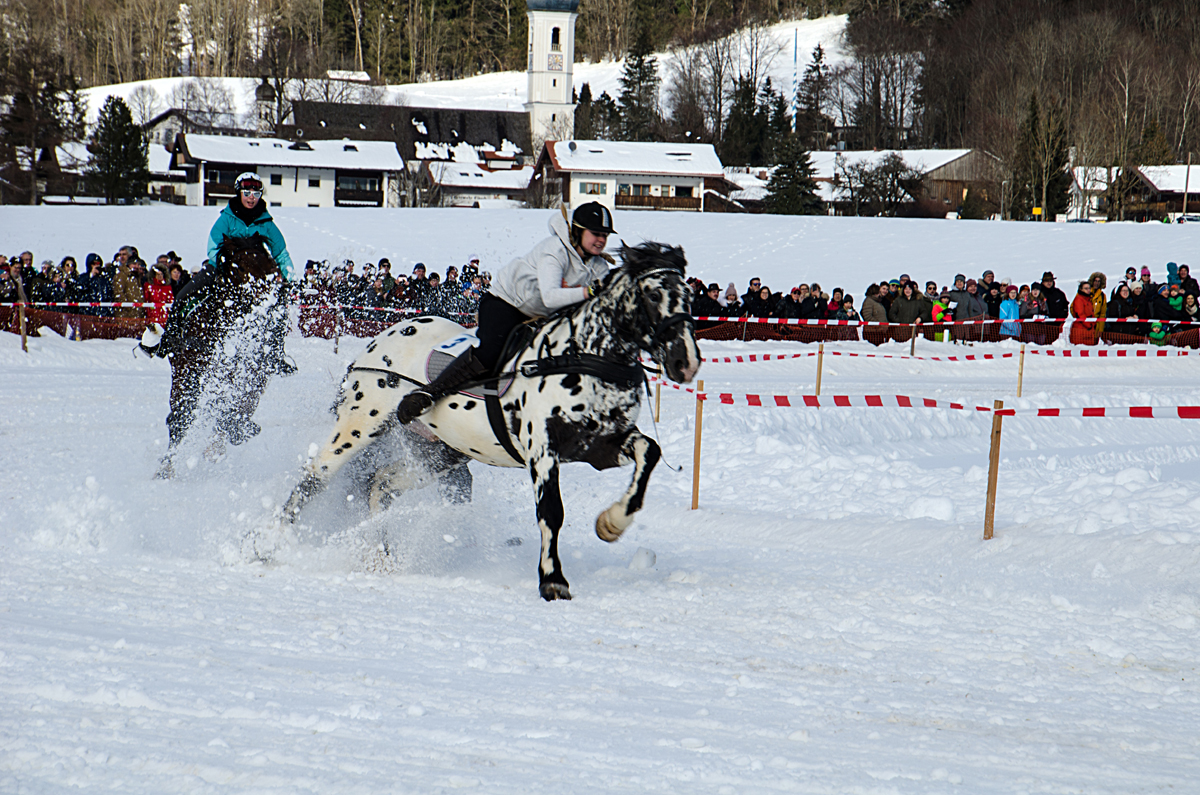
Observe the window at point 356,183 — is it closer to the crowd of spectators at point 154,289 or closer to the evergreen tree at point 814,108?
the evergreen tree at point 814,108

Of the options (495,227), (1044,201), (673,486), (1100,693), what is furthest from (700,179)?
(1100,693)

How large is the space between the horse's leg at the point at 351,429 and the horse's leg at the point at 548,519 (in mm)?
1389

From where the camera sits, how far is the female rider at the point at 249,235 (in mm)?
8688

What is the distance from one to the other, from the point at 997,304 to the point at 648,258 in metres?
18.2

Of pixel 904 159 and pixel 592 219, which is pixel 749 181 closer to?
pixel 904 159

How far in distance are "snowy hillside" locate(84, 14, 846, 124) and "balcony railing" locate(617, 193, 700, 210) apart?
3963cm

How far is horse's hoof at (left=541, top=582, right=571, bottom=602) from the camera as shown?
19.2 ft

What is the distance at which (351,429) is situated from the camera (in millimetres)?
7020

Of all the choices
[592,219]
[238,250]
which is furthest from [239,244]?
[592,219]

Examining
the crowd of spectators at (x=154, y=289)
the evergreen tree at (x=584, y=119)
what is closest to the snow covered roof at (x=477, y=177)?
the evergreen tree at (x=584, y=119)

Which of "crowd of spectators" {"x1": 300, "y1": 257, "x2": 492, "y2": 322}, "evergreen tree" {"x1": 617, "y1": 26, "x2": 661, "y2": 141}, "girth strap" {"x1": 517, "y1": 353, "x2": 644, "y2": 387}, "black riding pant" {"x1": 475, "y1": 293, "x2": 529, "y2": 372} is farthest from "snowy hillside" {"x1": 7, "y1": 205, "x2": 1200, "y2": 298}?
"evergreen tree" {"x1": 617, "y1": 26, "x2": 661, "y2": 141}

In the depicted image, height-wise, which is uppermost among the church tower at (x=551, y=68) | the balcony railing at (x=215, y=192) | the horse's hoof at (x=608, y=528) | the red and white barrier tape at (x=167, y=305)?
the church tower at (x=551, y=68)

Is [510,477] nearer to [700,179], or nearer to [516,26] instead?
[700,179]

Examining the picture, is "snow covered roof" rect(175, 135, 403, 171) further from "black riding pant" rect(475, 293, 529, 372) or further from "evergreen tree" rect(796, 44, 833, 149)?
"black riding pant" rect(475, 293, 529, 372)
